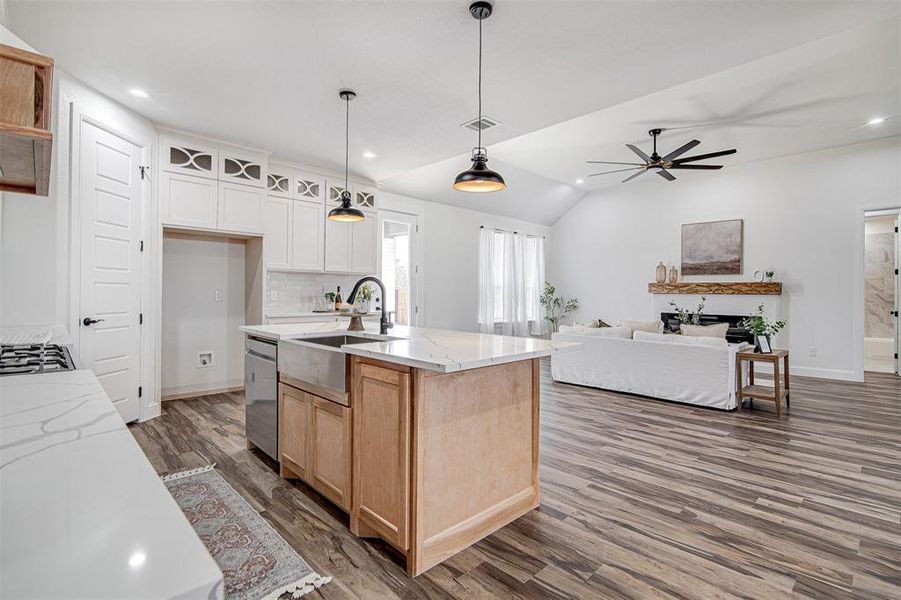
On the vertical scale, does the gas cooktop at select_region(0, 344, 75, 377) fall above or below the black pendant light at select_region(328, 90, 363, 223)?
below

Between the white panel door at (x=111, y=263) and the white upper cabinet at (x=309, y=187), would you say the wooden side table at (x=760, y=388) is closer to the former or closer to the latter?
the white upper cabinet at (x=309, y=187)

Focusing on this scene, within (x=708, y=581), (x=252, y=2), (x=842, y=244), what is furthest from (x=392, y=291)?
(x=842, y=244)

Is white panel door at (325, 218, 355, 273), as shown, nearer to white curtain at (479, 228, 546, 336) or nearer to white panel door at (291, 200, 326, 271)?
white panel door at (291, 200, 326, 271)

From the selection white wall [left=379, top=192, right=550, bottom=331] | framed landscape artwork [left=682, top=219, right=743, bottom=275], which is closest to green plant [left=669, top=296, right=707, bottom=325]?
framed landscape artwork [left=682, top=219, right=743, bottom=275]

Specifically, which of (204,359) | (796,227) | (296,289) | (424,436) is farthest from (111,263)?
(796,227)

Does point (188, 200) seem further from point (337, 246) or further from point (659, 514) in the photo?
point (659, 514)

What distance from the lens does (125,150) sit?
12.5 feet

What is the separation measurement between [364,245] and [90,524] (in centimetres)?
554

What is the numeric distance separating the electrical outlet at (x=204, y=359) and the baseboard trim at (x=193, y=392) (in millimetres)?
259

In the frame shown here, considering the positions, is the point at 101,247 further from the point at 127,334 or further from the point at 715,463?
the point at 715,463

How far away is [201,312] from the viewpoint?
16.3ft

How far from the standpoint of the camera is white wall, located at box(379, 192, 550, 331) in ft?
23.1

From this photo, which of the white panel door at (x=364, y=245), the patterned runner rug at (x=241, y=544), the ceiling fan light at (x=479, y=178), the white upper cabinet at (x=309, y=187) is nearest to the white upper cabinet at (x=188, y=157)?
the white upper cabinet at (x=309, y=187)

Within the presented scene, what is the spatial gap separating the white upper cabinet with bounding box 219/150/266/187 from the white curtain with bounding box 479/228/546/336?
410 cm
